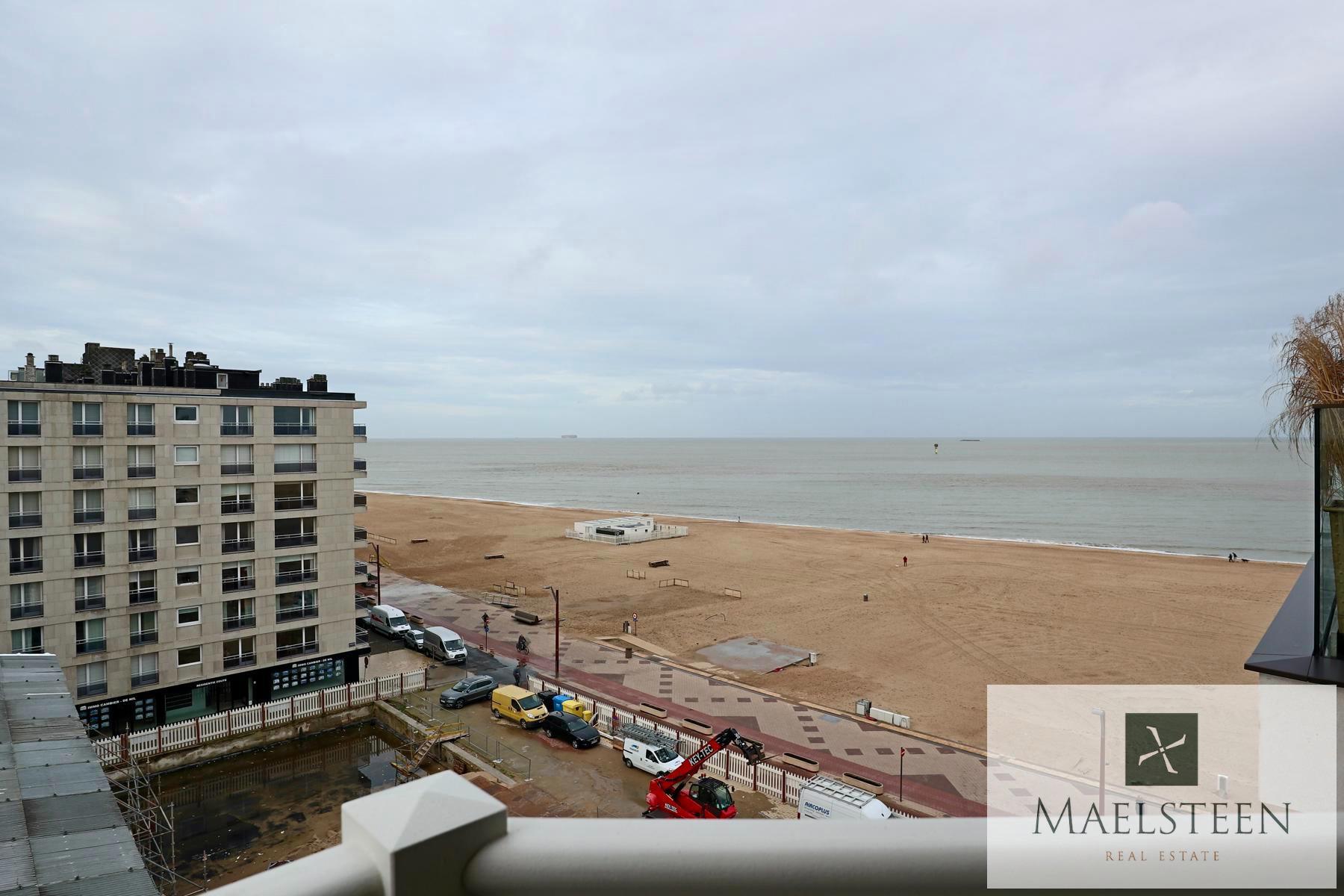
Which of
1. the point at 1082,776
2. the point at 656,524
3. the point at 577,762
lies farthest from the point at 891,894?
the point at 656,524

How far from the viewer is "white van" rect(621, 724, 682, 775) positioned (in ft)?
64.1

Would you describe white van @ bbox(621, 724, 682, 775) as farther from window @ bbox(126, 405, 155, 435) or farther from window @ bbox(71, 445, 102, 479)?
window @ bbox(71, 445, 102, 479)

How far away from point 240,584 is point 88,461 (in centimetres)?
576

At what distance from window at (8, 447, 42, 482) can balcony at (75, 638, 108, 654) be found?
493 centimetres

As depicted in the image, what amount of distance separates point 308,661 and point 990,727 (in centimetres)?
2384

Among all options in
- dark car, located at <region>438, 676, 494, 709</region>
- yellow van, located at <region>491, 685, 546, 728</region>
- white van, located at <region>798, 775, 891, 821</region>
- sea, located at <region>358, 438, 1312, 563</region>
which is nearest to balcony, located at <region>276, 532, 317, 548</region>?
dark car, located at <region>438, 676, 494, 709</region>

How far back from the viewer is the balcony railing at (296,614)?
25.3 m

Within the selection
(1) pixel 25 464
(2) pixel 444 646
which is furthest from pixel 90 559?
(2) pixel 444 646

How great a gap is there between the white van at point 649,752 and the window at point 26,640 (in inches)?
675

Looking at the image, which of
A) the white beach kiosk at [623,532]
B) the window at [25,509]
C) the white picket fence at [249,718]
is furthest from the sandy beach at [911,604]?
the window at [25,509]

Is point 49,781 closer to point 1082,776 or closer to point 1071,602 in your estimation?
point 1082,776

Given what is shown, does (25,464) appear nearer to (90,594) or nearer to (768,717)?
(90,594)

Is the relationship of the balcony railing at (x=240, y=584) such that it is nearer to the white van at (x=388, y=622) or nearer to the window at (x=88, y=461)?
the window at (x=88, y=461)

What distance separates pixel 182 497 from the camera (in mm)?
23438
